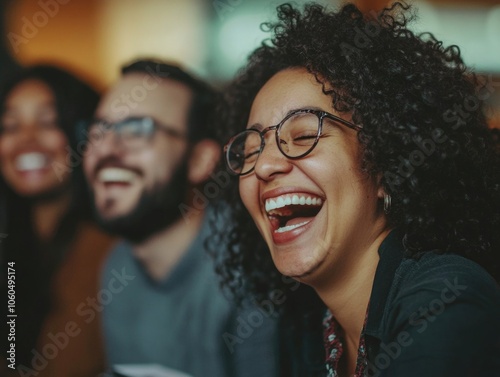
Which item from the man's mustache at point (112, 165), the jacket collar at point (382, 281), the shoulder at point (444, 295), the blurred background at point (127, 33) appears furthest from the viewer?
the blurred background at point (127, 33)

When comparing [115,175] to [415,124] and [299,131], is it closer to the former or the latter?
[299,131]

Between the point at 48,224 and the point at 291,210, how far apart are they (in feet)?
2.81

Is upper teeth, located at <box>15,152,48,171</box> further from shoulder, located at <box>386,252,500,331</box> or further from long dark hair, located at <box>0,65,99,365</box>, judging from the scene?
shoulder, located at <box>386,252,500,331</box>

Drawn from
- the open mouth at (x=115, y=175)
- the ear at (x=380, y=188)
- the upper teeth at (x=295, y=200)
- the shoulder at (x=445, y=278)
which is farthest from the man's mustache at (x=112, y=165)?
the shoulder at (x=445, y=278)

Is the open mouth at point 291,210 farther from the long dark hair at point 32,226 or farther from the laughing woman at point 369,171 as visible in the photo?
the long dark hair at point 32,226

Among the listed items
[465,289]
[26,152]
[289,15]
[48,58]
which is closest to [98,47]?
[48,58]

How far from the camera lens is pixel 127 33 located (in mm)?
1893

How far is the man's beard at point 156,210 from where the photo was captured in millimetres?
1732

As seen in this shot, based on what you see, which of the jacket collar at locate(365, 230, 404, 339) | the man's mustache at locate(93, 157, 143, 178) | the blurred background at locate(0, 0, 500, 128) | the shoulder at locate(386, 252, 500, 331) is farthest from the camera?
the blurred background at locate(0, 0, 500, 128)

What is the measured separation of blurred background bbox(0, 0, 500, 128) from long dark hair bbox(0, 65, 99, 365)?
0.05m

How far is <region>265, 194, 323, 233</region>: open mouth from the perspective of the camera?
48.3 inches

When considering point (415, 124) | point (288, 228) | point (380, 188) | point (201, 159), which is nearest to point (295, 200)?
point (288, 228)

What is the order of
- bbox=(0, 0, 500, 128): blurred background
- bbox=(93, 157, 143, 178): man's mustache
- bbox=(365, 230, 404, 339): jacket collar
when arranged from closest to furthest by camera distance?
bbox=(365, 230, 404, 339): jacket collar → bbox=(93, 157, 143, 178): man's mustache → bbox=(0, 0, 500, 128): blurred background

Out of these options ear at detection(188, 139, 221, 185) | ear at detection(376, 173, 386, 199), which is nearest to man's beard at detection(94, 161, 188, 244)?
ear at detection(188, 139, 221, 185)
